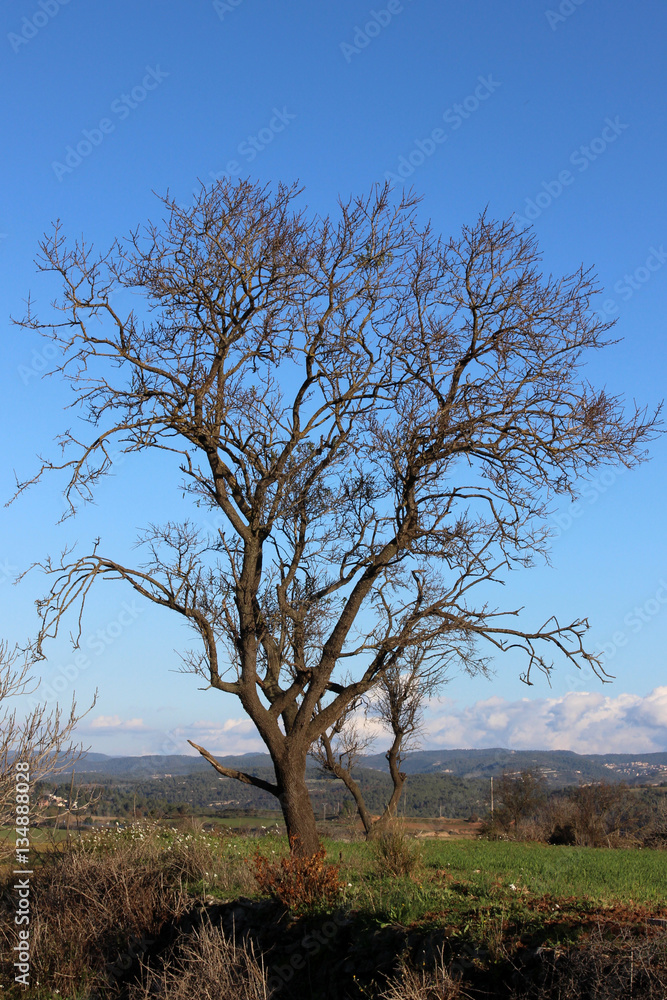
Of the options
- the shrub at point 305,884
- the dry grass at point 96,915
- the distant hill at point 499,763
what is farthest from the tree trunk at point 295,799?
the distant hill at point 499,763

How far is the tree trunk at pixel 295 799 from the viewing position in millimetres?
11352

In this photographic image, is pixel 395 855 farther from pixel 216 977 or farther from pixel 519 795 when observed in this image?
pixel 519 795

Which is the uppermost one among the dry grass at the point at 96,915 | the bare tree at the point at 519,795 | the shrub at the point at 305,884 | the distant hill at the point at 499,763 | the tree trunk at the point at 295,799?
the tree trunk at the point at 295,799

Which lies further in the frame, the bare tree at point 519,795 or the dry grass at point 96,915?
the bare tree at point 519,795

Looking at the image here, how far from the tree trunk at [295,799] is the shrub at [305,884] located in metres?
1.54

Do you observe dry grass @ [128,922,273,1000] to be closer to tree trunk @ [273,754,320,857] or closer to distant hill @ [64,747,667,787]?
tree trunk @ [273,754,320,857]

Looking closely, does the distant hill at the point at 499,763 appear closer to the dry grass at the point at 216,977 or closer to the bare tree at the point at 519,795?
the bare tree at the point at 519,795

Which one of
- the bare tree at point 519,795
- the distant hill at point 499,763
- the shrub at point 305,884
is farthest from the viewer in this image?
the distant hill at point 499,763

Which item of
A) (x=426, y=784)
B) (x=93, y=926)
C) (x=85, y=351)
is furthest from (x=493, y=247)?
(x=426, y=784)

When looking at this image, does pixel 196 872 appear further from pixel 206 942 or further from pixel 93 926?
pixel 206 942

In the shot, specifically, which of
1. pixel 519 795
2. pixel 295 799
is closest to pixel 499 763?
pixel 519 795

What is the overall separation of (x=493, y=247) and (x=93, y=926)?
11415 millimetres

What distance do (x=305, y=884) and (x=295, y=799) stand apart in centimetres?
224

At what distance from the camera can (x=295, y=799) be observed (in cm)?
1143
